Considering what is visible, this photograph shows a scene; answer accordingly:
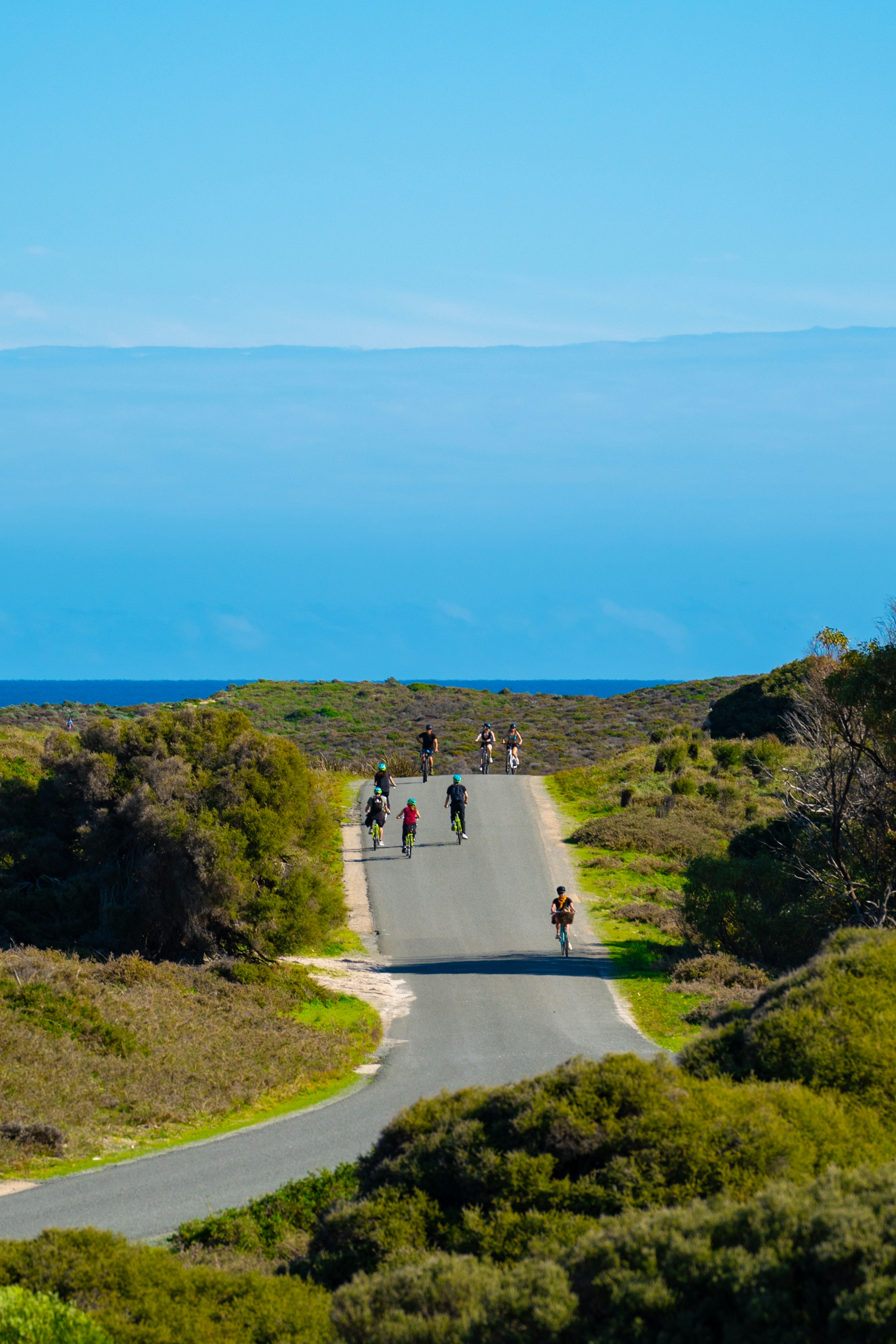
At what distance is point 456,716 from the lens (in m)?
67.4

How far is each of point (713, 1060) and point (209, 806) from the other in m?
14.8

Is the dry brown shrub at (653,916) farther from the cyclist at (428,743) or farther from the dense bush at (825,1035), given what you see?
the dense bush at (825,1035)

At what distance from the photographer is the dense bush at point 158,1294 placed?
638cm

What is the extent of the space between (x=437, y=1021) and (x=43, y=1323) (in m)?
12.4

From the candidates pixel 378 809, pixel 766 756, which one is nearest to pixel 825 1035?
pixel 378 809

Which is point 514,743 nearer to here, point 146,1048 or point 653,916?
point 653,916

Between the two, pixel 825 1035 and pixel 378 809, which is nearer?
pixel 825 1035

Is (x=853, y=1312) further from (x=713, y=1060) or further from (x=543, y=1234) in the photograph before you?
(x=713, y=1060)

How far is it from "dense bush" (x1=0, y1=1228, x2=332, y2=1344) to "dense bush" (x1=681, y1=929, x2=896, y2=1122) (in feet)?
10.1

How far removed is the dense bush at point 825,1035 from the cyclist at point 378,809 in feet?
71.9

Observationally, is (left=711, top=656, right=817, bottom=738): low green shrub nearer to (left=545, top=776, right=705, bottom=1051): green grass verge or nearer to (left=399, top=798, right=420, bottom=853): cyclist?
(left=545, top=776, right=705, bottom=1051): green grass verge

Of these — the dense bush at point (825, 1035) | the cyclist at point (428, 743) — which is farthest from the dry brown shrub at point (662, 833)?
the dense bush at point (825, 1035)

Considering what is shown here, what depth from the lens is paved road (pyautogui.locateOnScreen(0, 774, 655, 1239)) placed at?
35.5 feet

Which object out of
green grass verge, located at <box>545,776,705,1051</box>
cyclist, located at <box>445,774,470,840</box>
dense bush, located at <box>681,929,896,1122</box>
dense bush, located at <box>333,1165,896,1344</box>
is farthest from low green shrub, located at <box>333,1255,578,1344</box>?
cyclist, located at <box>445,774,470,840</box>
